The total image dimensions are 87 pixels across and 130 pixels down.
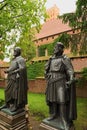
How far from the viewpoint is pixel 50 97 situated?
5793 mm

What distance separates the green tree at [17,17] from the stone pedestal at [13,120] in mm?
6723

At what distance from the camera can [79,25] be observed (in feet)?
32.2

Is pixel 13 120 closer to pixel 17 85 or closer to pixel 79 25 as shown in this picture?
pixel 17 85

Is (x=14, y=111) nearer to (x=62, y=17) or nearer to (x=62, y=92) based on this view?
(x=62, y=92)

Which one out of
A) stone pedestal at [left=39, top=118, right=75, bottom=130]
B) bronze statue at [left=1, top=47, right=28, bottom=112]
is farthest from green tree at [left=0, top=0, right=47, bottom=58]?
stone pedestal at [left=39, top=118, right=75, bottom=130]

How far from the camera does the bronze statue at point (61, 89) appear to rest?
17.9 feet

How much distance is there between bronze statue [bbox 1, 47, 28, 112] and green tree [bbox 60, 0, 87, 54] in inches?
150

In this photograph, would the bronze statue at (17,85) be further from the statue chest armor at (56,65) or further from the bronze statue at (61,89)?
the statue chest armor at (56,65)

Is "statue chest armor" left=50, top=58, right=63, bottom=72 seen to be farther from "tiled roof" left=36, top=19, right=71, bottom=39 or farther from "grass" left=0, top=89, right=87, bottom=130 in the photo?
"tiled roof" left=36, top=19, right=71, bottom=39

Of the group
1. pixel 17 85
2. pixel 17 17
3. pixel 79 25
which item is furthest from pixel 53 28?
pixel 17 85

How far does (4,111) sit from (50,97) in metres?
2.23

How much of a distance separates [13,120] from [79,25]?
215 inches

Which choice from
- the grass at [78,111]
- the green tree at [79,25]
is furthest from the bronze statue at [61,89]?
the green tree at [79,25]

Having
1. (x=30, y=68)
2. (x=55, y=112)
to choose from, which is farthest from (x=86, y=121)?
(x=30, y=68)
